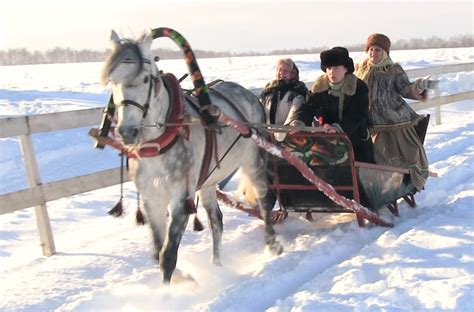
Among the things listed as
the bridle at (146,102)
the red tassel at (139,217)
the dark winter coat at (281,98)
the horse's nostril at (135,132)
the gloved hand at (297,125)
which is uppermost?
the bridle at (146,102)

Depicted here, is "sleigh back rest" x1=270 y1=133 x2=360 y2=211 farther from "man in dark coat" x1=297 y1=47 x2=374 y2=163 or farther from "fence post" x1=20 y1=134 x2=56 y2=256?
"fence post" x1=20 y1=134 x2=56 y2=256

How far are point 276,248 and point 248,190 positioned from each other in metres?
0.83

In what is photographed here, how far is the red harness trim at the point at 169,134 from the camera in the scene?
395 cm

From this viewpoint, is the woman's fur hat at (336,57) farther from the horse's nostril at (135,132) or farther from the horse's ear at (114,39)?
the horse's nostril at (135,132)

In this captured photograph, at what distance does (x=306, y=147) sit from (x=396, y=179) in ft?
3.16

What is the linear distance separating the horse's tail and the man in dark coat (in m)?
0.78

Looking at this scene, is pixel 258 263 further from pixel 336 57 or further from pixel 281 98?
pixel 336 57

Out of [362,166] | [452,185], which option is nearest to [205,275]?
[362,166]

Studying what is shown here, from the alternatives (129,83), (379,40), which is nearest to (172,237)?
(129,83)

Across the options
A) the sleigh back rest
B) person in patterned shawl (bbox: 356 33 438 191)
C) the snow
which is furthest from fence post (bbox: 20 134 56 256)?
person in patterned shawl (bbox: 356 33 438 191)

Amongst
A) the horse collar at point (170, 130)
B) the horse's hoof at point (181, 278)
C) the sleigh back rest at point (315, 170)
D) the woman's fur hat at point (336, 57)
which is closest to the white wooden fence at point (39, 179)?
the horse collar at point (170, 130)

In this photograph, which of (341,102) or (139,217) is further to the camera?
(341,102)

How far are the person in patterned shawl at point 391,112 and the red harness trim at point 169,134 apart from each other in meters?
2.60

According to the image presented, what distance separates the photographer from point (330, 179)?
5562mm
